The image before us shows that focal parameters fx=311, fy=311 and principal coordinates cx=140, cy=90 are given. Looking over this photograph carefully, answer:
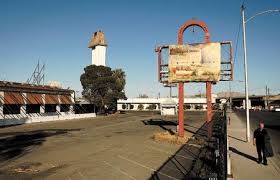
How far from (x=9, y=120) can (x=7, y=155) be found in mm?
29742

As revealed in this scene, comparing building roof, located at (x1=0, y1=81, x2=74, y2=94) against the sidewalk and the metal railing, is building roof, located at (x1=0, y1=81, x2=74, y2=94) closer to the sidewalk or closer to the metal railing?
the metal railing

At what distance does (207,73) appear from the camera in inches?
1057

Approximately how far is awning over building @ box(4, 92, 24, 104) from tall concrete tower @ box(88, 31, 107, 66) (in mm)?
37460

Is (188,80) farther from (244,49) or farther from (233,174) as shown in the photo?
(233,174)

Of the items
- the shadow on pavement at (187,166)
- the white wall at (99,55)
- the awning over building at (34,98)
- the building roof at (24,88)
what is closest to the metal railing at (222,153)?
the shadow on pavement at (187,166)

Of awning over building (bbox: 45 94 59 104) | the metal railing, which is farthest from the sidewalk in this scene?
awning over building (bbox: 45 94 59 104)

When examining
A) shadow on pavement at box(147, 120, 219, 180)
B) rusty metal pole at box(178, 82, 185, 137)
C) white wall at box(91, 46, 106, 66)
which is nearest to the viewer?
shadow on pavement at box(147, 120, 219, 180)

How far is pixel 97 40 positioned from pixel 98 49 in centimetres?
278

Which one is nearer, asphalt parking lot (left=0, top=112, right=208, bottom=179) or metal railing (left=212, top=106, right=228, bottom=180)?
metal railing (left=212, top=106, right=228, bottom=180)

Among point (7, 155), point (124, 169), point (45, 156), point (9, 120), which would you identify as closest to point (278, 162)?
point (124, 169)

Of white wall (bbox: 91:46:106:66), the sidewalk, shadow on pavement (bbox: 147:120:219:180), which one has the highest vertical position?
white wall (bbox: 91:46:106:66)

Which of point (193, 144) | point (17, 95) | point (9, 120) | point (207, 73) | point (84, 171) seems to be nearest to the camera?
point (84, 171)

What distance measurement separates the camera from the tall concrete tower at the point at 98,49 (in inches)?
3543

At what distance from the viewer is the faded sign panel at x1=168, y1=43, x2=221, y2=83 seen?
26.8m
